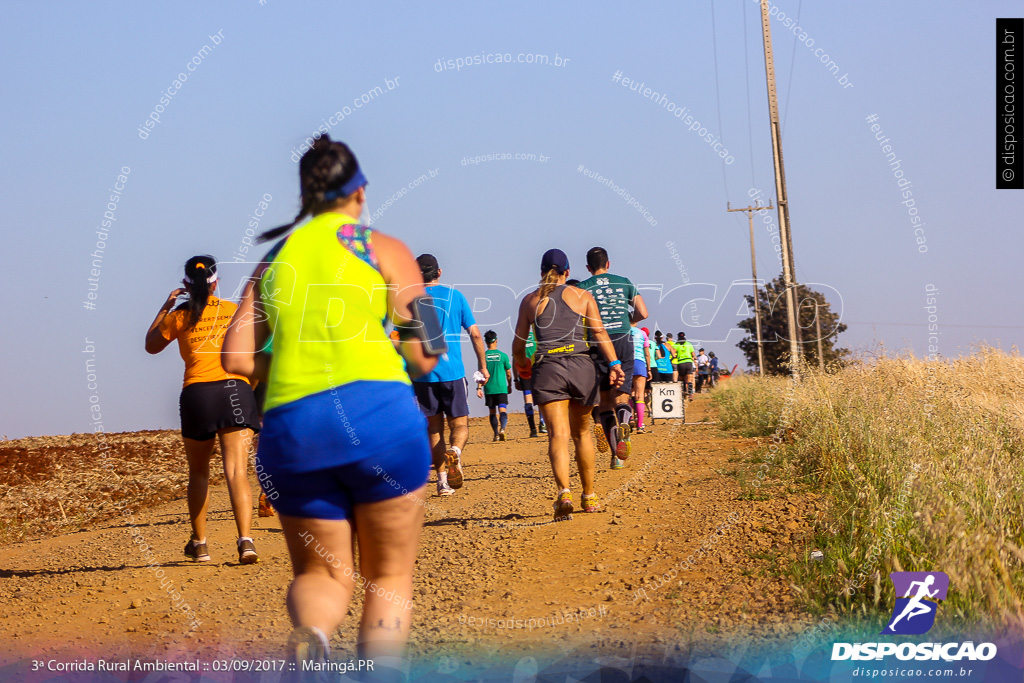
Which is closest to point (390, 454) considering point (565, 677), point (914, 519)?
point (565, 677)

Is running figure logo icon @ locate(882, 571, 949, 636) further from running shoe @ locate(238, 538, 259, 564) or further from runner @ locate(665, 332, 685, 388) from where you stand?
runner @ locate(665, 332, 685, 388)

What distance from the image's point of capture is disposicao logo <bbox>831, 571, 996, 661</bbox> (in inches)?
136

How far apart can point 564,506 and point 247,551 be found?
2.27 meters

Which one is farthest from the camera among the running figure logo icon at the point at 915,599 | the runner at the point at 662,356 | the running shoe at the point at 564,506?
the runner at the point at 662,356

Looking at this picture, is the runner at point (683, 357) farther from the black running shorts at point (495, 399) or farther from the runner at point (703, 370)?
the runner at point (703, 370)

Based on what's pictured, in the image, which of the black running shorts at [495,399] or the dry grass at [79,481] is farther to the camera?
the black running shorts at [495,399]

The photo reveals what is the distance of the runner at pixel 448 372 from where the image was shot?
26.5 feet

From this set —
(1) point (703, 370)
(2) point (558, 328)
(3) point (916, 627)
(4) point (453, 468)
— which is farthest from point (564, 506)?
(1) point (703, 370)

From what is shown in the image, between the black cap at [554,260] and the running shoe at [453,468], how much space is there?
105 inches

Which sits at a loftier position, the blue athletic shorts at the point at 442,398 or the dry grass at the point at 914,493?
the blue athletic shorts at the point at 442,398

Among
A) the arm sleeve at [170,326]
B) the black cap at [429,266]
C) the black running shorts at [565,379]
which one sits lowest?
the black running shorts at [565,379]

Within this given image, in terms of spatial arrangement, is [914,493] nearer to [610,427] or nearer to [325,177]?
[325,177]

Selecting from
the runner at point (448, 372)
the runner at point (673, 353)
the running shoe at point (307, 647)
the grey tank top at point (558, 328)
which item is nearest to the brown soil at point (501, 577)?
the runner at point (448, 372)

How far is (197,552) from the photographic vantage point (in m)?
6.29
